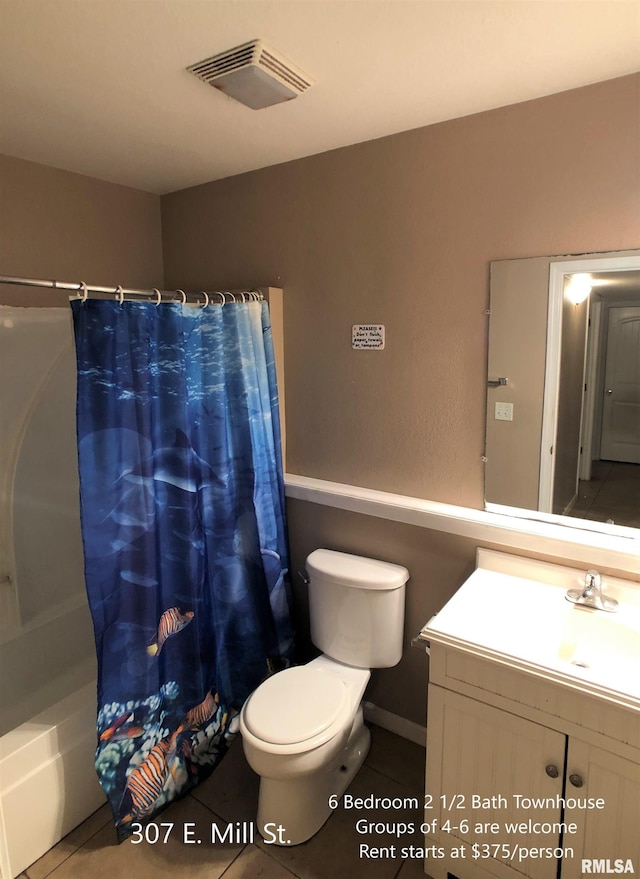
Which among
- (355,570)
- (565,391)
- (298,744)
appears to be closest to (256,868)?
(298,744)

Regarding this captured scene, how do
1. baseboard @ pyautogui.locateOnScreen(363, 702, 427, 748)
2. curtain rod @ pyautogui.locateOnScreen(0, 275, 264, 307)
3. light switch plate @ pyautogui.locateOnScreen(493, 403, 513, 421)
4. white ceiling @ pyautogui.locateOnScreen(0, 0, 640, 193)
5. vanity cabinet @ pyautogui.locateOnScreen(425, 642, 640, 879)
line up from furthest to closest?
baseboard @ pyautogui.locateOnScreen(363, 702, 427, 748), light switch plate @ pyautogui.locateOnScreen(493, 403, 513, 421), curtain rod @ pyautogui.locateOnScreen(0, 275, 264, 307), vanity cabinet @ pyautogui.locateOnScreen(425, 642, 640, 879), white ceiling @ pyautogui.locateOnScreen(0, 0, 640, 193)

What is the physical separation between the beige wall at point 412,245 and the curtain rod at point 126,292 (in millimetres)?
210

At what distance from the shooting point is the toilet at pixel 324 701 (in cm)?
163

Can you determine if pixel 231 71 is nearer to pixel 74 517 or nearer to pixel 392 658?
pixel 74 517

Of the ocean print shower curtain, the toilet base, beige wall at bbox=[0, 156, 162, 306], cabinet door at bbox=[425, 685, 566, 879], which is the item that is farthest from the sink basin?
beige wall at bbox=[0, 156, 162, 306]

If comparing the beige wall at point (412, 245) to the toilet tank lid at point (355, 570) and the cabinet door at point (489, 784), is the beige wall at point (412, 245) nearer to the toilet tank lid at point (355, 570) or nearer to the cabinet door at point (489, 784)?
the toilet tank lid at point (355, 570)

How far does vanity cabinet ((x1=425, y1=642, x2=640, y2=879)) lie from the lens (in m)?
1.28

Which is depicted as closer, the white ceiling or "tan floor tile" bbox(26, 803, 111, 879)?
the white ceiling

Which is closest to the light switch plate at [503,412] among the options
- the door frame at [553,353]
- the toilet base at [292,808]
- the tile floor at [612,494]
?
the door frame at [553,353]

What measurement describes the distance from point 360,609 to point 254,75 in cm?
176

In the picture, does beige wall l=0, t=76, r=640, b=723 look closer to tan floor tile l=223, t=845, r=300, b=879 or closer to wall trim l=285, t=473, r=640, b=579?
wall trim l=285, t=473, r=640, b=579

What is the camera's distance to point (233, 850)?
170 cm

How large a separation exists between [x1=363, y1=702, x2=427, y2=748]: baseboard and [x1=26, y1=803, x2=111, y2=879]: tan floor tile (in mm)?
1046

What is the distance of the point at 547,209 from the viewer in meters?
1.63
